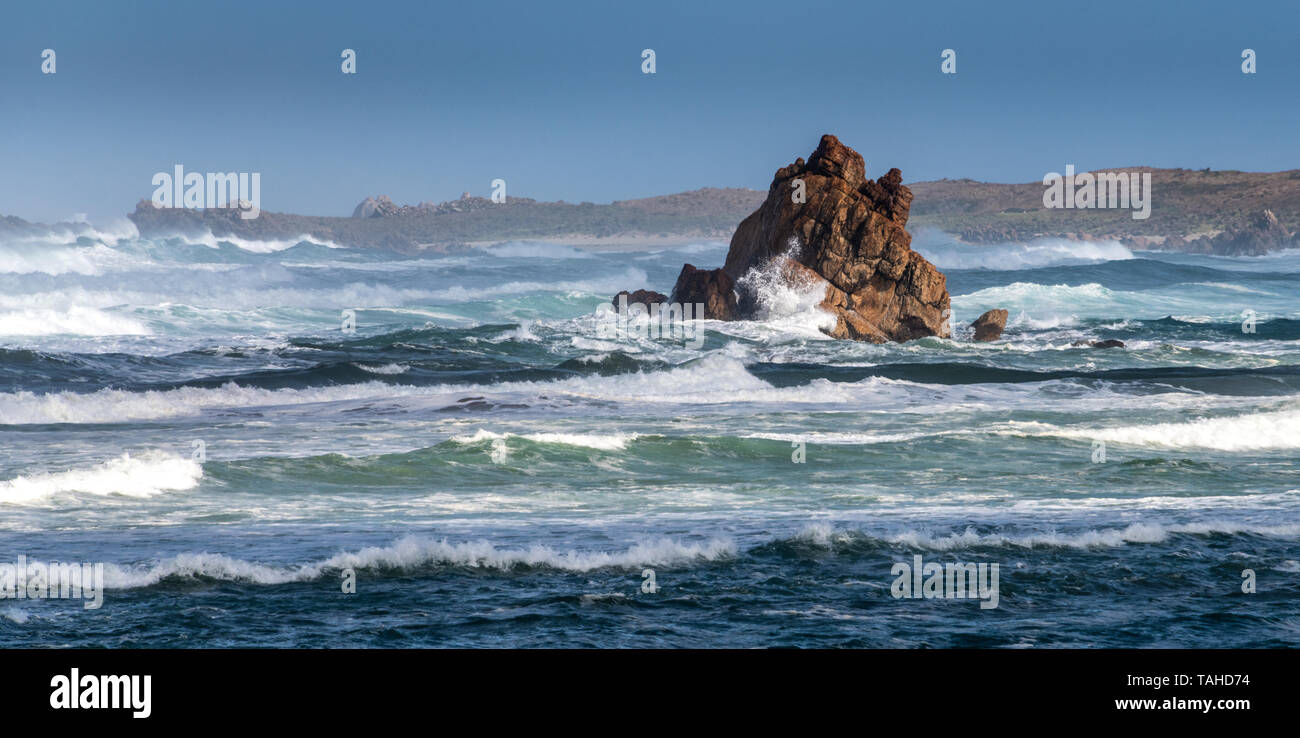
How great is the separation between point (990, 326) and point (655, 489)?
28.1m

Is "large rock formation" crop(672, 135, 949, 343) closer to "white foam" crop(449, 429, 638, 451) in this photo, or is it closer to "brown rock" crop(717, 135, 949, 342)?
"brown rock" crop(717, 135, 949, 342)

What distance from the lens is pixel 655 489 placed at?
14.5 metres

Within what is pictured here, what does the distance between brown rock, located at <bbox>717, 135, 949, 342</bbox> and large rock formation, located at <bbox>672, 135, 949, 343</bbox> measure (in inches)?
1.1

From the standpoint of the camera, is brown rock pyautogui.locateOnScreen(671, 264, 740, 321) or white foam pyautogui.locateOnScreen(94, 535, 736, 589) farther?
brown rock pyautogui.locateOnScreen(671, 264, 740, 321)

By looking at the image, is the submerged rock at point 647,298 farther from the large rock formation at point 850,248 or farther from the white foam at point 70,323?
the white foam at point 70,323

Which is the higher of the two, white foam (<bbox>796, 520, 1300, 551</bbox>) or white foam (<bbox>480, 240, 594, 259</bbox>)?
white foam (<bbox>480, 240, 594, 259</bbox>)

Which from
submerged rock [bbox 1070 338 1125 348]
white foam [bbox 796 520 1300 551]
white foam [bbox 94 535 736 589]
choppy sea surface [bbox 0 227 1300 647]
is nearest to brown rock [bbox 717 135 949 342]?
choppy sea surface [bbox 0 227 1300 647]

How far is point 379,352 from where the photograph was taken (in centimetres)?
→ 3641

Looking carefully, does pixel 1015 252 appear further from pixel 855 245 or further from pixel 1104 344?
pixel 855 245

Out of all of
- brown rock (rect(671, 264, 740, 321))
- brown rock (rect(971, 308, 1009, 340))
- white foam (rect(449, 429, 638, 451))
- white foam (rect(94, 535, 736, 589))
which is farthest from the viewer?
brown rock (rect(671, 264, 740, 321))

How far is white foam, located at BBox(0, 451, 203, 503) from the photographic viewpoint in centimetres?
1341

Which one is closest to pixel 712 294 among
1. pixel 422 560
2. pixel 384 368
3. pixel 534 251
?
pixel 384 368

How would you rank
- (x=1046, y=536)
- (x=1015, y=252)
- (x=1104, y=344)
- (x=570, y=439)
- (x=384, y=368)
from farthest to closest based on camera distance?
(x=1015, y=252) < (x=1104, y=344) < (x=384, y=368) < (x=570, y=439) < (x=1046, y=536)
